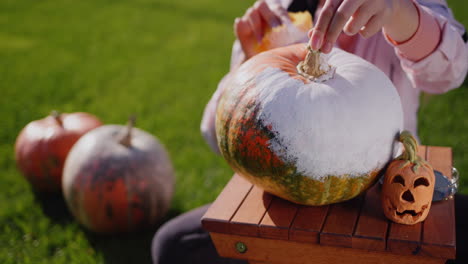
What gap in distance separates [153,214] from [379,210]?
196 cm

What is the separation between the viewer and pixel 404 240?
4.45 ft

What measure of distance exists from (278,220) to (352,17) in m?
0.62

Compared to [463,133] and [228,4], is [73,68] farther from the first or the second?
[463,133]

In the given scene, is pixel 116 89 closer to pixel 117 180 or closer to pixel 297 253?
pixel 117 180

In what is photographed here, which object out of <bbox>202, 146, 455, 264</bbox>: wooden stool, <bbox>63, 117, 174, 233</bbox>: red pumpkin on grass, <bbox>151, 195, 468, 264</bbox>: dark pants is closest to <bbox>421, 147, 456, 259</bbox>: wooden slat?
<bbox>202, 146, 455, 264</bbox>: wooden stool

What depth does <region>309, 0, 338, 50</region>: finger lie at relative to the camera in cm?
142

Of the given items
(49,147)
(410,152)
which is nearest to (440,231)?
(410,152)

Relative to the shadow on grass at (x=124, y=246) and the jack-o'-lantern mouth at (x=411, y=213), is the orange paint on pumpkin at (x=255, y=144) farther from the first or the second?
the shadow on grass at (x=124, y=246)

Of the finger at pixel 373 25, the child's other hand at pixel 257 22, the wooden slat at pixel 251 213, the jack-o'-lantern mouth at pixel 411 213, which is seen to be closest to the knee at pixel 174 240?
the wooden slat at pixel 251 213

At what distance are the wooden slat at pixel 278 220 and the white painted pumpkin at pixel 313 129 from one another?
53 mm

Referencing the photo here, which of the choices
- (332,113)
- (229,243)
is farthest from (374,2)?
(229,243)

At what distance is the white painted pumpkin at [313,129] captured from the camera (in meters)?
1.40

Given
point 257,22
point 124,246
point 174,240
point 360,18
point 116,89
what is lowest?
point 116,89

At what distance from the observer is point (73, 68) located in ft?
19.6
